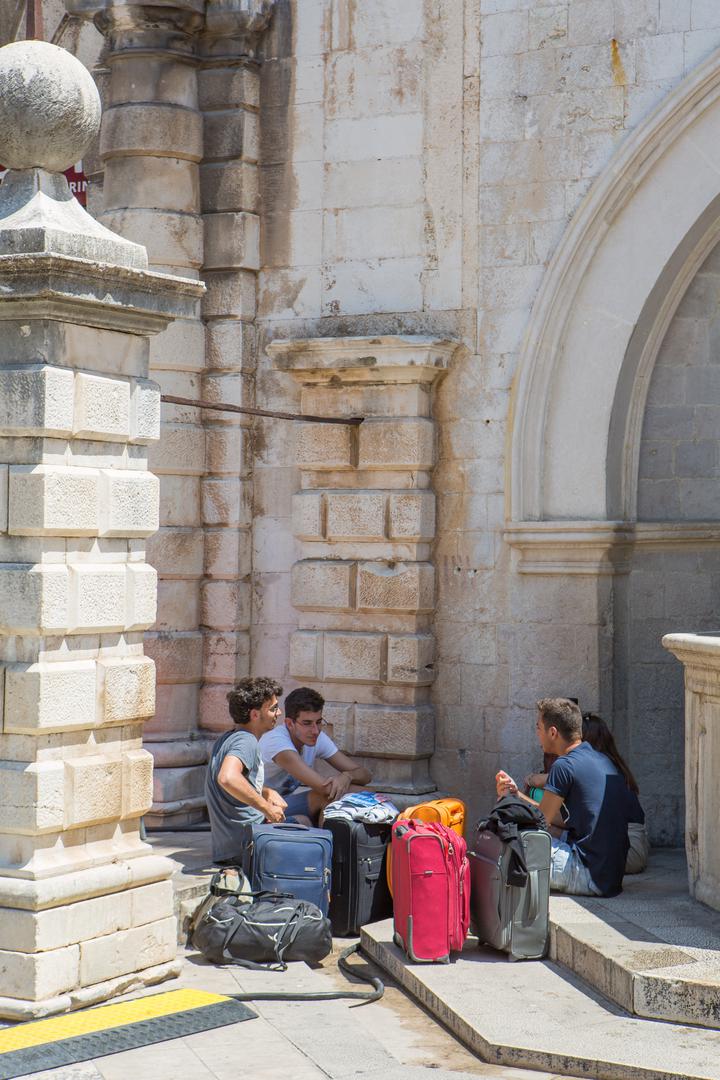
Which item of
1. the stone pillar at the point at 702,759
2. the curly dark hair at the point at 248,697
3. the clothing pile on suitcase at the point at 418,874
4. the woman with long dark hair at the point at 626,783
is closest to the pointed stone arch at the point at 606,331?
the woman with long dark hair at the point at 626,783

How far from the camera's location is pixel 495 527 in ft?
31.3

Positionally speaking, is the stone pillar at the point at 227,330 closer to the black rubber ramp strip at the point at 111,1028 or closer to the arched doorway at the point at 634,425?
the arched doorway at the point at 634,425

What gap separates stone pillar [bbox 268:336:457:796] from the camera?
31.3ft

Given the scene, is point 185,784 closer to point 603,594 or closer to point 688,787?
point 603,594

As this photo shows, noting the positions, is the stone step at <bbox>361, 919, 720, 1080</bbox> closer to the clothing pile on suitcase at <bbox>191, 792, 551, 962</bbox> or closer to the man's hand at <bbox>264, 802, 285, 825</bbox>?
the clothing pile on suitcase at <bbox>191, 792, 551, 962</bbox>

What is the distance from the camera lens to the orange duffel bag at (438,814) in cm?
770

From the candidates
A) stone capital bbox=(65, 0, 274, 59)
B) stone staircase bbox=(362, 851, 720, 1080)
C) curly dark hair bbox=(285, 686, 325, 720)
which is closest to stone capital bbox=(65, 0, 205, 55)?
stone capital bbox=(65, 0, 274, 59)

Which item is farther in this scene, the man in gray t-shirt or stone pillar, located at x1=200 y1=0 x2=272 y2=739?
stone pillar, located at x1=200 y1=0 x2=272 y2=739

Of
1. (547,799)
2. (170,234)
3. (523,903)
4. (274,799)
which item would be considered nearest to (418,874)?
(523,903)

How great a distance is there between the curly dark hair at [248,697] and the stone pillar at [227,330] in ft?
7.24

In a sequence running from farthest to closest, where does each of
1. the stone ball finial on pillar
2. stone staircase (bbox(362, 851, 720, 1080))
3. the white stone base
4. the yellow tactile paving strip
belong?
the stone ball finial on pillar < the white stone base < the yellow tactile paving strip < stone staircase (bbox(362, 851, 720, 1080))

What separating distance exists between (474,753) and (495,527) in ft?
4.84

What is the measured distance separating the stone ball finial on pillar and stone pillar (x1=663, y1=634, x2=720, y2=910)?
3734 mm

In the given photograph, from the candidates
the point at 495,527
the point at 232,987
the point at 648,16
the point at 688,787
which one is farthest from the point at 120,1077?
the point at 648,16
